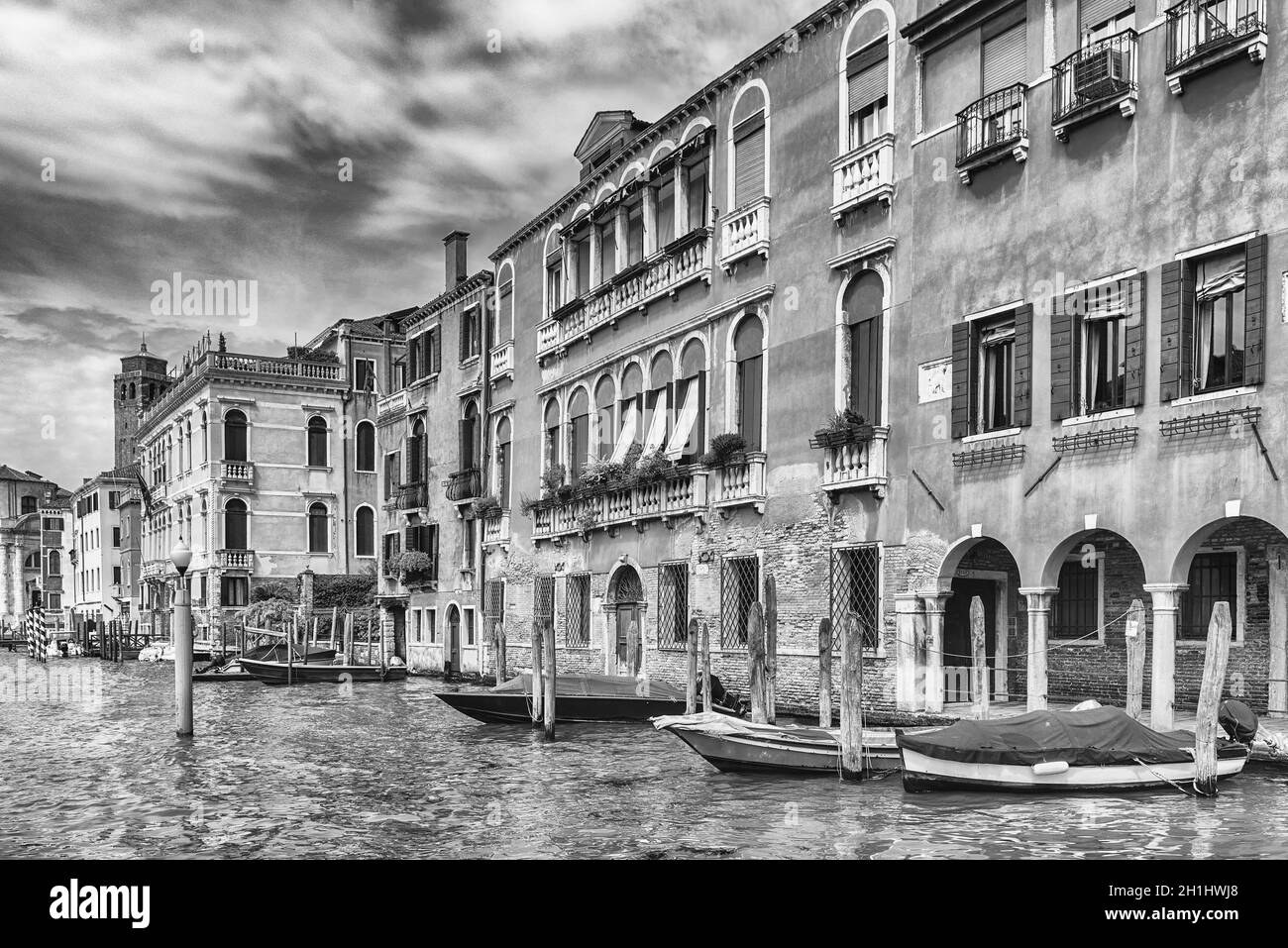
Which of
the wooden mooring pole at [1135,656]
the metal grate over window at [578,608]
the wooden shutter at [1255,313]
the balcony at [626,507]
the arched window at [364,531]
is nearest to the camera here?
the wooden shutter at [1255,313]

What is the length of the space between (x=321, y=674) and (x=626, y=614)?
36.6 feet

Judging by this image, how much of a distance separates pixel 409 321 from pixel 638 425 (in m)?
13.2

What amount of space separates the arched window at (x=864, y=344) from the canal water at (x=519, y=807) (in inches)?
201

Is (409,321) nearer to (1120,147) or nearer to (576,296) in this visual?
(576,296)

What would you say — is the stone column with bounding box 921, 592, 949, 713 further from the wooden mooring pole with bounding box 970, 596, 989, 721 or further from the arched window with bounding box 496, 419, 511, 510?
the arched window with bounding box 496, 419, 511, 510

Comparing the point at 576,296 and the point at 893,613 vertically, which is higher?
the point at 576,296

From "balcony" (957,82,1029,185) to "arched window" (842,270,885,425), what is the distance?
2.03 m

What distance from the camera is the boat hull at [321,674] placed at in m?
28.5

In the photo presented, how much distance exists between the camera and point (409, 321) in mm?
32219

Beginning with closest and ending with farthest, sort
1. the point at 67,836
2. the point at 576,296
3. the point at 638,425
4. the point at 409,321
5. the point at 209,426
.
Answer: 1. the point at 67,836
2. the point at 638,425
3. the point at 576,296
4. the point at 409,321
5. the point at 209,426

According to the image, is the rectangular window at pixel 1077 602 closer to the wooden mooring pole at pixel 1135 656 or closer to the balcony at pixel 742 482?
the wooden mooring pole at pixel 1135 656

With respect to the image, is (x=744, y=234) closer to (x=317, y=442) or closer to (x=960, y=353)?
(x=960, y=353)

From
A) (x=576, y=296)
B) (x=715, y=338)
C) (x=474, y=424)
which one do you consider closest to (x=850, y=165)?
(x=715, y=338)

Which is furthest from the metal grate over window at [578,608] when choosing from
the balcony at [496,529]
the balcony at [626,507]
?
the balcony at [496,529]
